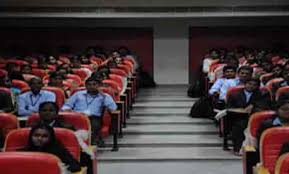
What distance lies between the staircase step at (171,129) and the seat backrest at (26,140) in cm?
379

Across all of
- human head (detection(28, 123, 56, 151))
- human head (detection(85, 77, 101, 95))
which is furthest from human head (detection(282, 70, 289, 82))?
human head (detection(28, 123, 56, 151))

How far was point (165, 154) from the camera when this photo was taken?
25.8 ft

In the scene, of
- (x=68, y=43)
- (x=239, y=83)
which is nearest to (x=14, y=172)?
(x=239, y=83)

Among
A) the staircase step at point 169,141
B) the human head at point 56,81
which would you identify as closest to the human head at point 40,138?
the staircase step at point 169,141

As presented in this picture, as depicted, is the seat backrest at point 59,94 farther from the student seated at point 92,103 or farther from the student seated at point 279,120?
the student seated at point 279,120

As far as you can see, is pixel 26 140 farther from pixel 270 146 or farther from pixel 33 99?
pixel 33 99

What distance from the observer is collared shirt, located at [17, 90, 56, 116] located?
768 cm

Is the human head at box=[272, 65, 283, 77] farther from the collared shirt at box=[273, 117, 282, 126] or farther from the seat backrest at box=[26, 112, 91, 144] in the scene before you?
the seat backrest at box=[26, 112, 91, 144]

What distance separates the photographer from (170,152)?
7.98 meters

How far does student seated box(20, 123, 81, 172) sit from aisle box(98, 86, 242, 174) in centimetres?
231

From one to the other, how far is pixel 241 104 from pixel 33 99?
2.77 m

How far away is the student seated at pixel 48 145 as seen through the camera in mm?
4672

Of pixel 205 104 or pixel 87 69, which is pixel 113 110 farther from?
pixel 87 69

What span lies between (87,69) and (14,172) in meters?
7.80
